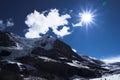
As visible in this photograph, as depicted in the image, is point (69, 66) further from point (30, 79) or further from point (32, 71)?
point (30, 79)

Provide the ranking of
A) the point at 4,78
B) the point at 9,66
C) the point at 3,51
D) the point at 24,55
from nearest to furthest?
the point at 4,78 < the point at 9,66 < the point at 24,55 < the point at 3,51

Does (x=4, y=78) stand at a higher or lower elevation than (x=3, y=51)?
lower

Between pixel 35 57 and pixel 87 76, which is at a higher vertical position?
pixel 35 57

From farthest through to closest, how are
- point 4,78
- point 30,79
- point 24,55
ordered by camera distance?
point 24,55, point 30,79, point 4,78

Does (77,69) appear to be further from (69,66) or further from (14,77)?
(14,77)

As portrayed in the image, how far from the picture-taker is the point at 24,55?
182625mm

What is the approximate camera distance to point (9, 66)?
133 meters

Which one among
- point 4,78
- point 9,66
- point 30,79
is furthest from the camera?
point 9,66

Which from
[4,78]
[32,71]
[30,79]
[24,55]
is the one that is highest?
[24,55]

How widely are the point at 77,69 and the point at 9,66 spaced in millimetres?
56856

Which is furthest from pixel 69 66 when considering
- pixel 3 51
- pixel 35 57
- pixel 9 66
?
pixel 3 51

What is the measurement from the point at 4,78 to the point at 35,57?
135 metres

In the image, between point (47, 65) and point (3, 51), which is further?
point (3, 51)

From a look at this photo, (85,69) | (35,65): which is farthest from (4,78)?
(85,69)
